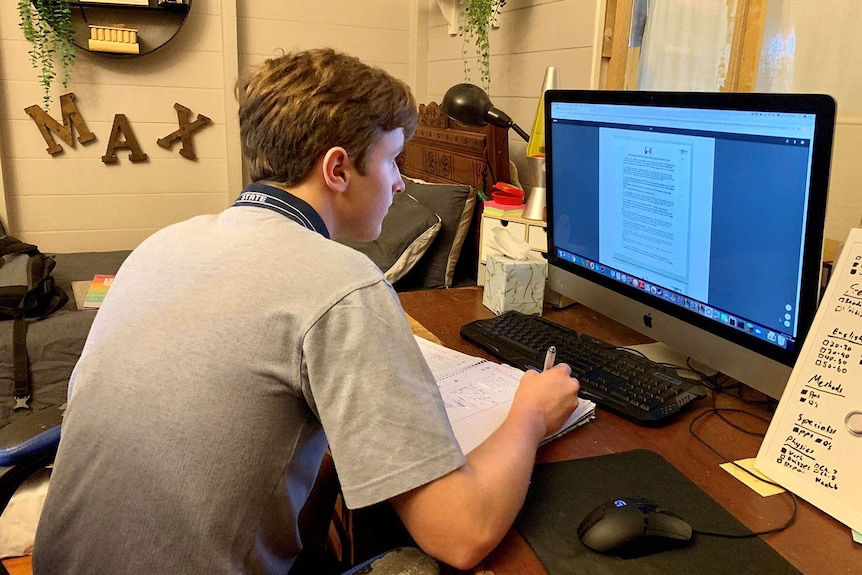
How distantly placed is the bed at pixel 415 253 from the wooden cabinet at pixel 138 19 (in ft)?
3.49

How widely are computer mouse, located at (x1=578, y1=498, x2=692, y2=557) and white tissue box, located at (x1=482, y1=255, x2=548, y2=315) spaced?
783 mm

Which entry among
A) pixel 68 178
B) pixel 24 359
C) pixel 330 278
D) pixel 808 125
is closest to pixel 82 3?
pixel 68 178

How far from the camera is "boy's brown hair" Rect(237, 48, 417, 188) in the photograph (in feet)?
3.06

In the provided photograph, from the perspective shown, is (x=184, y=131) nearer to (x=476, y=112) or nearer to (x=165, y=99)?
(x=165, y=99)

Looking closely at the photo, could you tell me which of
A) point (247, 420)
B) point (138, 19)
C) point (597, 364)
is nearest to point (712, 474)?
point (597, 364)

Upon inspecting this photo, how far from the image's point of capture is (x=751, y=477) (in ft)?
3.01

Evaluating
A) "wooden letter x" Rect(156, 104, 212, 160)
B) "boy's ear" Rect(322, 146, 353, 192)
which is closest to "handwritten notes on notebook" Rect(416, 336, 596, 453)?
"boy's ear" Rect(322, 146, 353, 192)

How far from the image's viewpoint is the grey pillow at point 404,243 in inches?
87.9

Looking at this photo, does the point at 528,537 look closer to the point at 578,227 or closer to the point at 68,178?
the point at 578,227

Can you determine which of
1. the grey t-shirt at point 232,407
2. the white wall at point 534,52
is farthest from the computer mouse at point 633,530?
the white wall at point 534,52

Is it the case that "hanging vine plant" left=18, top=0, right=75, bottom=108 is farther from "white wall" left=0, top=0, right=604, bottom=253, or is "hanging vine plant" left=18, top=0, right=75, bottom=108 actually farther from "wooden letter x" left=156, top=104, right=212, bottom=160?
"wooden letter x" left=156, top=104, right=212, bottom=160

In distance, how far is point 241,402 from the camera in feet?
2.54

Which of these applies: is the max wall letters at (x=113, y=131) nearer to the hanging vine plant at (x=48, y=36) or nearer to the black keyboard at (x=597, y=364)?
the hanging vine plant at (x=48, y=36)

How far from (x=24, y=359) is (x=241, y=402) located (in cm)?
164
